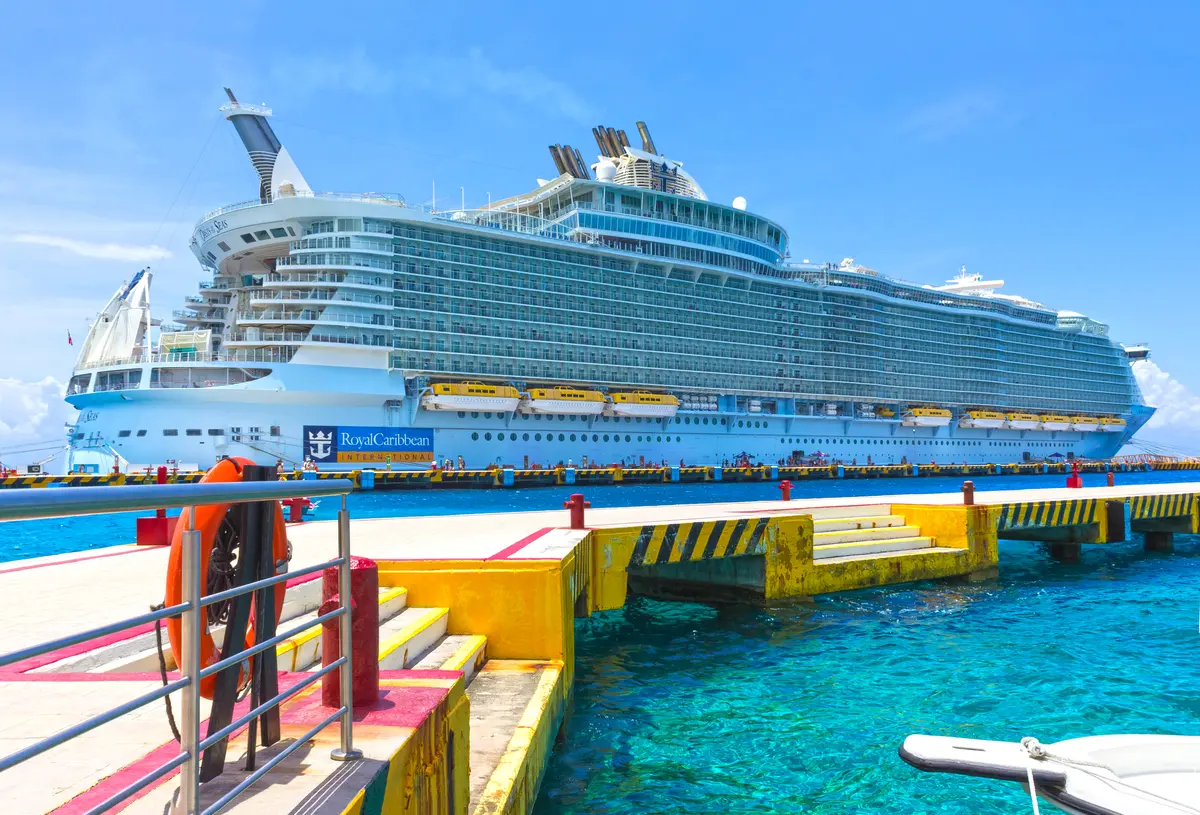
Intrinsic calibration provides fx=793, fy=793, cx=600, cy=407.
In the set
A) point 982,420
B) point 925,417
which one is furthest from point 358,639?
point 982,420

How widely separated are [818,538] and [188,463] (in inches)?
1370

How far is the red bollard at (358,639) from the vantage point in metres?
3.17

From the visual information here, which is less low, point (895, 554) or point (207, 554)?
point (207, 554)

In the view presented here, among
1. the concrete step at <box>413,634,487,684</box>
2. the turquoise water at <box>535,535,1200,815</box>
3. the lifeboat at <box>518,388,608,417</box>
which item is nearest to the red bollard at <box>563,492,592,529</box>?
the turquoise water at <box>535,535,1200,815</box>

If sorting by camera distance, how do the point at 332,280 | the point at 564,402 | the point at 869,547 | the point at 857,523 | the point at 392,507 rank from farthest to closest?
the point at 564,402 < the point at 332,280 < the point at 392,507 < the point at 857,523 < the point at 869,547

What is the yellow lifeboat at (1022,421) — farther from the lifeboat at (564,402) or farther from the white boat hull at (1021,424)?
the lifeboat at (564,402)

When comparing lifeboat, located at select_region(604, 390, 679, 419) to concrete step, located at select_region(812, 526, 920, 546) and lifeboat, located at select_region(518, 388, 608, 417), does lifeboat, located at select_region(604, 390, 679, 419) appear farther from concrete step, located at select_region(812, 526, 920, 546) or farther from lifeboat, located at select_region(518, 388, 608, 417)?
concrete step, located at select_region(812, 526, 920, 546)

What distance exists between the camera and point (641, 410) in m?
53.3

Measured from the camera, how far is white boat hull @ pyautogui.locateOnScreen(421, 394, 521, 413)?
148 feet

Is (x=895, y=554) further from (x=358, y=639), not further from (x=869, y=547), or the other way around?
(x=358, y=639)

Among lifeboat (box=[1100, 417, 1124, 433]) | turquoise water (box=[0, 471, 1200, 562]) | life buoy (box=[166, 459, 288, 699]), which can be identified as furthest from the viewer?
lifeboat (box=[1100, 417, 1124, 433])

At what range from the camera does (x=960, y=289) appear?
286 ft

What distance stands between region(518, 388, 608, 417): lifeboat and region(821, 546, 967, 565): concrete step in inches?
1423

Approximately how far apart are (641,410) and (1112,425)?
64.8 m
